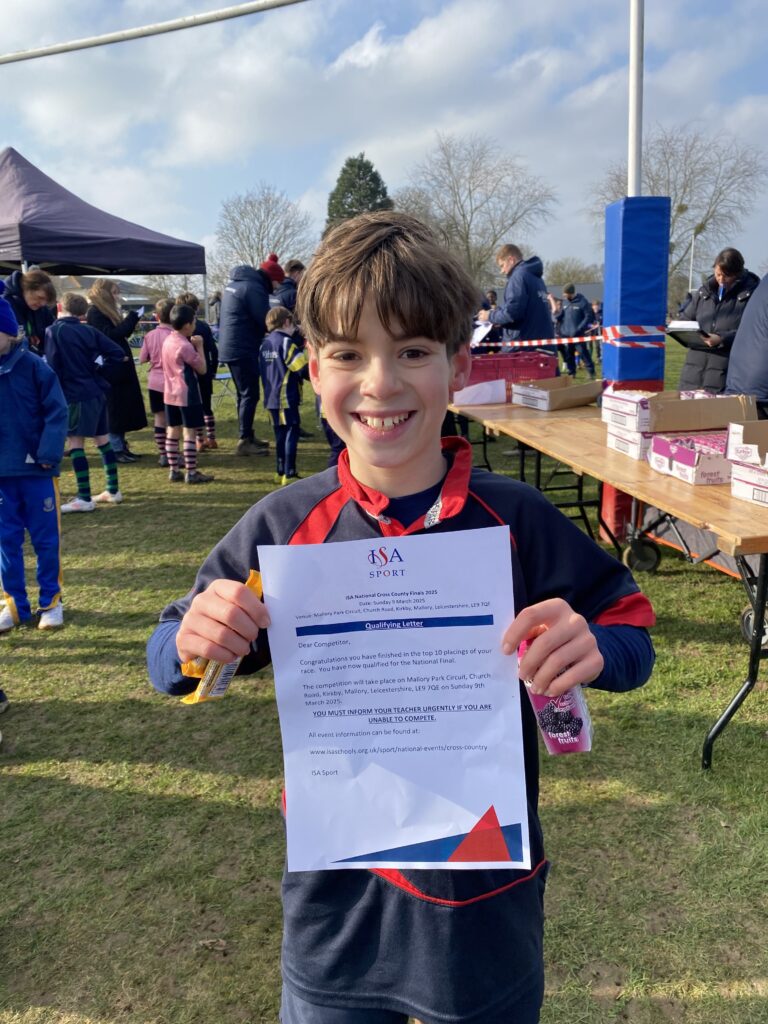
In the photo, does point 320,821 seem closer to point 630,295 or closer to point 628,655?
point 628,655

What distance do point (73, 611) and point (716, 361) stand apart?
20.4 feet

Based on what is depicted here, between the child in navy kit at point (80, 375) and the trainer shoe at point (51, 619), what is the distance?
8.13ft

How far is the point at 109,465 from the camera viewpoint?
7.12 meters

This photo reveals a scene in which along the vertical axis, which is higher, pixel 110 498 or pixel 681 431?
pixel 681 431

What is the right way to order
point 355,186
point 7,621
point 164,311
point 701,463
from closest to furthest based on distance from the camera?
point 701,463 → point 7,621 → point 164,311 → point 355,186

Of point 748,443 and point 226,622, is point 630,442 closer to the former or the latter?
point 748,443

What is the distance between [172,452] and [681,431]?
5748mm

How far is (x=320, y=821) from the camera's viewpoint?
3.40 ft

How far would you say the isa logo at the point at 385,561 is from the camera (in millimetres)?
997

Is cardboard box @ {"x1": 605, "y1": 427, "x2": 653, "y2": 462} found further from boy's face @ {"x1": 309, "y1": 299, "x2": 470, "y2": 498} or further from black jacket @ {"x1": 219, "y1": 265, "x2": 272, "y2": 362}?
black jacket @ {"x1": 219, "y1": 265, "x2": 272, "y2": 362}

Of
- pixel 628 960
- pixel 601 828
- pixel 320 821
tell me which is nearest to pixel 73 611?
pixel 601 828

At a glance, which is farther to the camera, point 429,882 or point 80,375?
point 80,375

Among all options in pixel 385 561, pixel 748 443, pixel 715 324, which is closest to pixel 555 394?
pixel 715 324

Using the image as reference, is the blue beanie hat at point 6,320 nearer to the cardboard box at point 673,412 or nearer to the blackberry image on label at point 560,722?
the cardboard box at point 673,412
